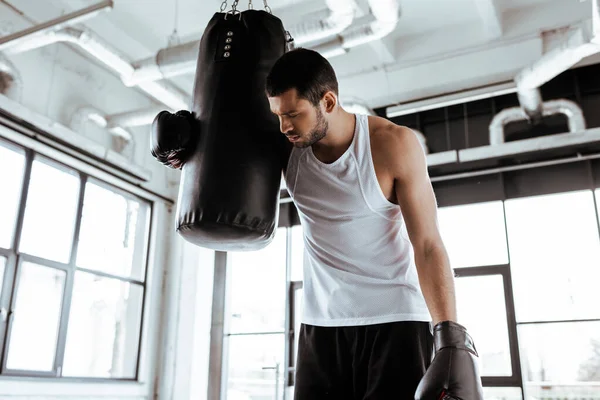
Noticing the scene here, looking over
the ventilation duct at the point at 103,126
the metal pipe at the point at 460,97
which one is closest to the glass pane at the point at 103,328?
the ventilation duct at the point at 103,126

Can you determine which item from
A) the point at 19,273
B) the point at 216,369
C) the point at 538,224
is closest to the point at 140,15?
the point at 19,273

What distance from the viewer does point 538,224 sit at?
5.15 meters

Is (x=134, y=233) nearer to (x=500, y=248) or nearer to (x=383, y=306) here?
(x=500, y=248)

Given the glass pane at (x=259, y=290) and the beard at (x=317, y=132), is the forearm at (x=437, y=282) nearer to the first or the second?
the beard at (x=317, y=132)

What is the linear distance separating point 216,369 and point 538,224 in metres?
3.47

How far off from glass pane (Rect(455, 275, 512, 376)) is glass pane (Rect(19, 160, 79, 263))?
3.39 meters

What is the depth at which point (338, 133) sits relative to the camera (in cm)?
150

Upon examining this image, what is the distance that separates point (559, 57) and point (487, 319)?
2.25 metres

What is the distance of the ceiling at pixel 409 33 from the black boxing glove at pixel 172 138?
11.0ft

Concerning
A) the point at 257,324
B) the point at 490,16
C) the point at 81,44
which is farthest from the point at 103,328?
the point at 490,16

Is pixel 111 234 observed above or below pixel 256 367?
above

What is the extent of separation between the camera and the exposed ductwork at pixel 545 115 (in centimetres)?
493

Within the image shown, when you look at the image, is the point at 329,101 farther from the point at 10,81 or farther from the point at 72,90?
the point at 72,90

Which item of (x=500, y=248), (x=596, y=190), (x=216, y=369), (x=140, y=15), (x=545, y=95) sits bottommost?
(x=216, y=369)
